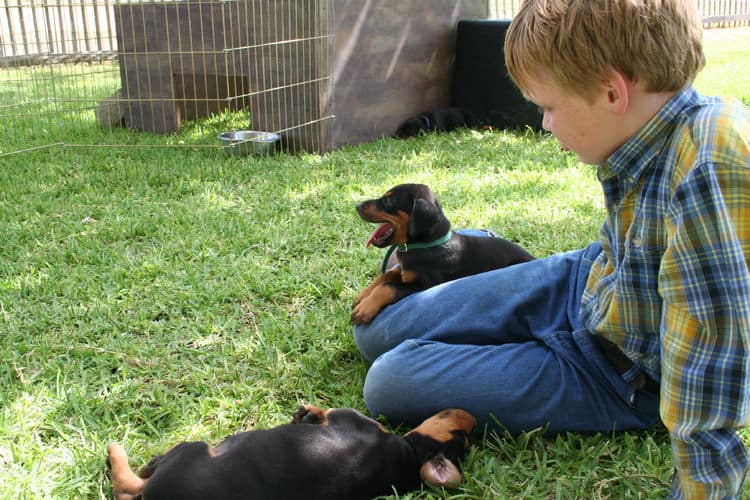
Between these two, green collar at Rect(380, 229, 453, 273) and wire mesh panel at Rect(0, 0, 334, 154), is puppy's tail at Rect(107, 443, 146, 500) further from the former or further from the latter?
wire mesh panel at Rect(0, 0, 334, 154)

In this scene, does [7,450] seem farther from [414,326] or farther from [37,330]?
[414,326]

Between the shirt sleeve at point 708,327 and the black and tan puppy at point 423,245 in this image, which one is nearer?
the shirt sleeve at point 708,327

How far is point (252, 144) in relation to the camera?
20.2ft

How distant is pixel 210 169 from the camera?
564 cm

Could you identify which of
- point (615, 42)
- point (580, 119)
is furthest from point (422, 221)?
point (615, 42)

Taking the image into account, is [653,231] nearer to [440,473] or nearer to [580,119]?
[580,119]

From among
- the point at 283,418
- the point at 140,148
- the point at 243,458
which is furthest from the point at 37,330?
the point at 140,148

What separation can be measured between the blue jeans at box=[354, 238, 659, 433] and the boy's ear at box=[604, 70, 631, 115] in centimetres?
87

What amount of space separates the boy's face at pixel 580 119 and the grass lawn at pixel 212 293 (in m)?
1.02

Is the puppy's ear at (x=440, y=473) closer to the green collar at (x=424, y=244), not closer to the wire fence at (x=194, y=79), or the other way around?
the green collar at (x=424, y=244)

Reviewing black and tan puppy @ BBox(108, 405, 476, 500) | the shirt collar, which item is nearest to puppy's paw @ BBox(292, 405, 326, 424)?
black and tan puppy @ BBox(108, 405, 476, 500)

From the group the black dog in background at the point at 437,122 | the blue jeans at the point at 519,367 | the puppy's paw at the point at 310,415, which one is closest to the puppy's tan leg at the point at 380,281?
the blue jeans at the point at 519,367

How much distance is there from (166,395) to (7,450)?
0.53m

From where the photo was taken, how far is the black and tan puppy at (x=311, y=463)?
6.22 feet
